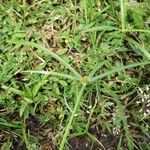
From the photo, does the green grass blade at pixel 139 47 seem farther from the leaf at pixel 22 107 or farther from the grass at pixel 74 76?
the leaf at pixel 22 107

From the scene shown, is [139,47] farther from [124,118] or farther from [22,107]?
[22,107]

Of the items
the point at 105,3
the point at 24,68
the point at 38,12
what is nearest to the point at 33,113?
the point at 24,68

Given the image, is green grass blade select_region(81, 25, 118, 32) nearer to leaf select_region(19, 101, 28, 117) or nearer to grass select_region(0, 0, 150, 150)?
grass select_region(0, 0, 150, 150)

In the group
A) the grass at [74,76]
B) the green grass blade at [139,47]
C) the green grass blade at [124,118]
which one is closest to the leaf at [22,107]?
the grass at [74,76]

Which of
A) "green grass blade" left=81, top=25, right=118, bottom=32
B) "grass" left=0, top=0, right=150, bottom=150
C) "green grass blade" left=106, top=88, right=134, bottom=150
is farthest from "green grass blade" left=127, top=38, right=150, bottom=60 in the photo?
"green grass blade" left=106, top=88, right=134, bottom=150

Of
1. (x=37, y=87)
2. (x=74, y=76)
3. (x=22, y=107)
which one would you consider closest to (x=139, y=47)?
(x=74, y=76)

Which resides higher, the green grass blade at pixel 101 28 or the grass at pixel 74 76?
the green grass blade at pixel 101 28

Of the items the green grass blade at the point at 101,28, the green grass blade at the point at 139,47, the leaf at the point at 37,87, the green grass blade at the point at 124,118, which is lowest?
the green grass blade at the point at 124,118

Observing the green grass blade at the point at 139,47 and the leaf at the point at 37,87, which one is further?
the leaf at the point at 37,87

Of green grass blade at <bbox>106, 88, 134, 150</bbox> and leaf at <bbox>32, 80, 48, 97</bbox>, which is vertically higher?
leaf at <bbox>32, 80, 48, 97</bbox>

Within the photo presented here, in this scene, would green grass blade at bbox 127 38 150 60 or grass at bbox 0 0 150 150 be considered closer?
green grass blade at bbox 127 38 150 60
